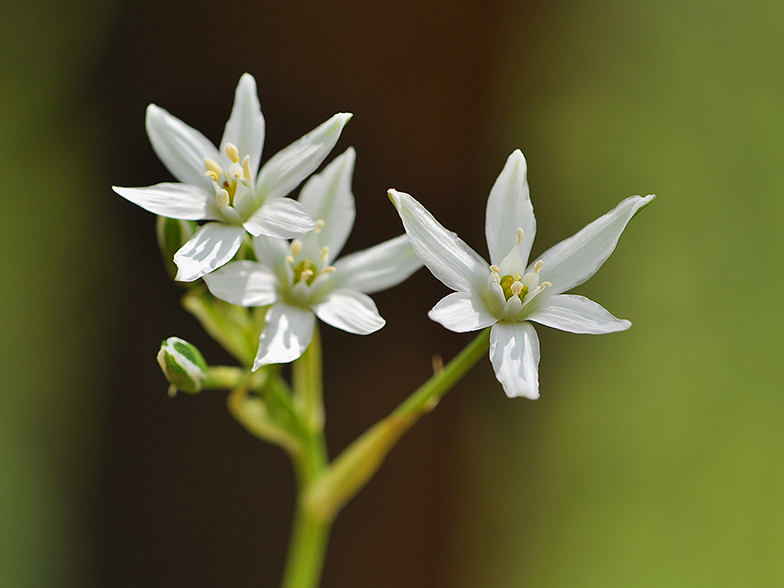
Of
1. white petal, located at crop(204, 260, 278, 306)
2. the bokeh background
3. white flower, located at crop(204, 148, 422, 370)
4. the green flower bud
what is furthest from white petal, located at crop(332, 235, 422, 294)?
the bokeh background

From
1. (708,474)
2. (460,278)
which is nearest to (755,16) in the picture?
(708,474)

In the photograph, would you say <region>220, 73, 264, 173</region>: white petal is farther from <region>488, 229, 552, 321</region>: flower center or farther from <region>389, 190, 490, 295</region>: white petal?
<region>488, 229, 552, 321</region>: flower center

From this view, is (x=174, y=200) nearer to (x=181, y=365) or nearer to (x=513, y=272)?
(x=181, y=365)

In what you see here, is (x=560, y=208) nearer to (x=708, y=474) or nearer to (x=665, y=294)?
(x=665, y=294)

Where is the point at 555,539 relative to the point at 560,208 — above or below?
below

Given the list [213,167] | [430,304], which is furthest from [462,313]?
[430,304]

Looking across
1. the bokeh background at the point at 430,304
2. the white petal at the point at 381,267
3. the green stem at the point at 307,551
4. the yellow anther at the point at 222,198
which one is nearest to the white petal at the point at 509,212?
the white petal at the point at 381,267
